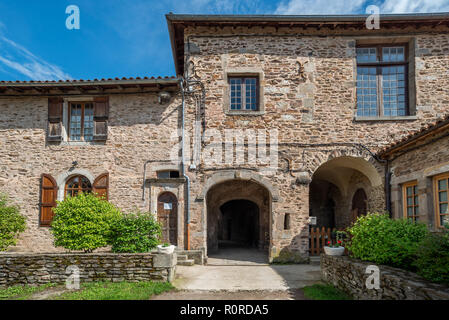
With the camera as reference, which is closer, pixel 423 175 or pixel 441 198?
pixel 441 198

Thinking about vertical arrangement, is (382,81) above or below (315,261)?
above

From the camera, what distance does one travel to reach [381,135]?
32.5 ft

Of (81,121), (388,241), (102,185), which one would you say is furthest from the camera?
(81,121)

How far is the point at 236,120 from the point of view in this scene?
33.1 ft

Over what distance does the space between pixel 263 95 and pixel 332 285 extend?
602 cm

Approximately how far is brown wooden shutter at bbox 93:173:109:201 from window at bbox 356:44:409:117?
8552 millimetres

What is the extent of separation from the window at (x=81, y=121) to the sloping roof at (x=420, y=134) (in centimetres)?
934

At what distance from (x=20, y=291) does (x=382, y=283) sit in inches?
263

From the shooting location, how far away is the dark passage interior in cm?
1719

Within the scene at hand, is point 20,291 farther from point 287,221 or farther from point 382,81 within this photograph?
point 382,81

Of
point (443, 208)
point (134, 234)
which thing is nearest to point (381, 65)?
point (443, 208)

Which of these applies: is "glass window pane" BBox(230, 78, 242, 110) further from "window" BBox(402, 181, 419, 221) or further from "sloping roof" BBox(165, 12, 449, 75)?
"window" BBox(402, 181, 419, 221)

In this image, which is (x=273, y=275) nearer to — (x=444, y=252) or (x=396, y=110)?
(x=444, y=252)

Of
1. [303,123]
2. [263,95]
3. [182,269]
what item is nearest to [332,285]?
[182,269]
